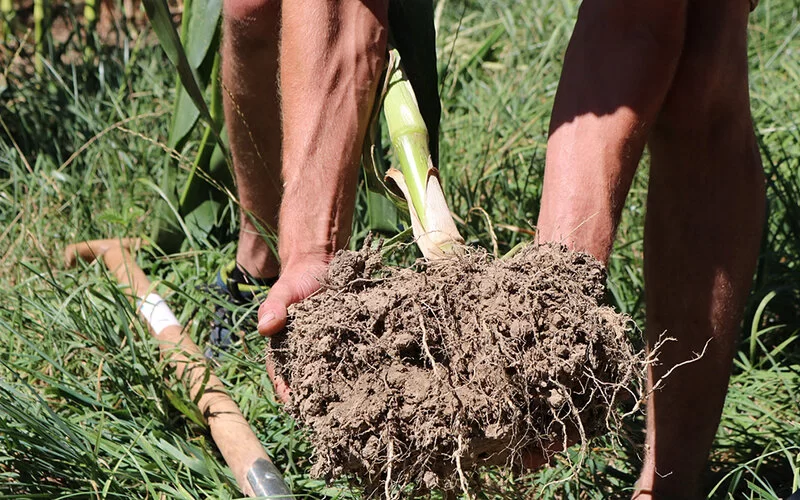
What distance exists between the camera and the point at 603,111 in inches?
51.5

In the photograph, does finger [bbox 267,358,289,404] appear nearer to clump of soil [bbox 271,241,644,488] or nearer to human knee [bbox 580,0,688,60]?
clump of soil [bbox 271,241,644,488]

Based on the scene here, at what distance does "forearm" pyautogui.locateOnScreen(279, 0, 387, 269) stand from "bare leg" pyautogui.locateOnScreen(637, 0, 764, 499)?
19.4 inches

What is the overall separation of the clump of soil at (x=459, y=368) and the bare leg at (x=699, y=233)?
0.41 metres

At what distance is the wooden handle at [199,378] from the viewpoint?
158 cm

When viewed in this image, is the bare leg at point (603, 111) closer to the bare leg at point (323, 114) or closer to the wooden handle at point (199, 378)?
the bare leg at point (323, 114)

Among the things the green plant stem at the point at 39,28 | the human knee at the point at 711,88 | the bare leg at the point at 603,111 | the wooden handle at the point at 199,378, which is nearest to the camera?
the bare leg at the point at 603,111

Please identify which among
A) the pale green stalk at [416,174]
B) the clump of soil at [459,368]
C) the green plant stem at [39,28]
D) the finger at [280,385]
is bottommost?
the finger at [280,385]

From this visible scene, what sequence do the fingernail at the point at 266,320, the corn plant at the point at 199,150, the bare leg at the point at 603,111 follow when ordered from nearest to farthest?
the fingernail at the point at 266,320, the bare leg at the point at 603,111, the corn plant at the point at 199,150

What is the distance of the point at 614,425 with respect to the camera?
1.12m

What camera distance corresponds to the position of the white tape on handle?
6.23ft

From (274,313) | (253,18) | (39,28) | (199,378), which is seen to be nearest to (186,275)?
(199,378)

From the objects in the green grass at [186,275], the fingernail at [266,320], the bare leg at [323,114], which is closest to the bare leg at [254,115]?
the green grass at [186,275]

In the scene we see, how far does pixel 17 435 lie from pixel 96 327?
0.41 meters

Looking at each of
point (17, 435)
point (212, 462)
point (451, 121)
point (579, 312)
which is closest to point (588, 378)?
point (579, 312)
